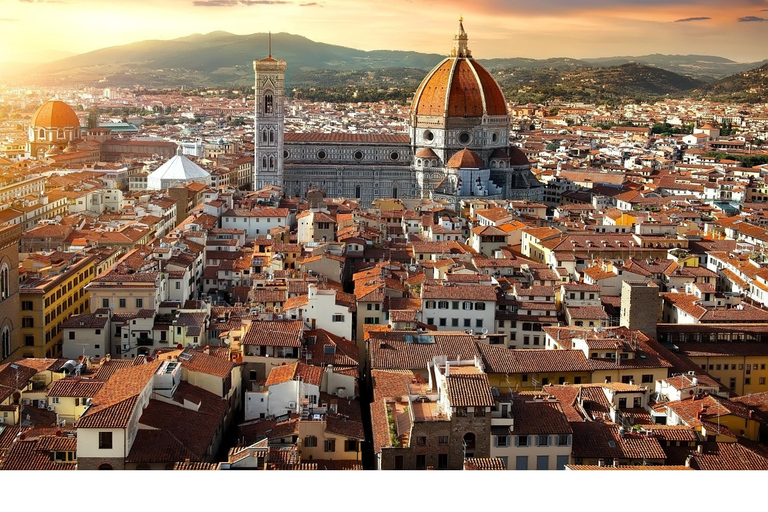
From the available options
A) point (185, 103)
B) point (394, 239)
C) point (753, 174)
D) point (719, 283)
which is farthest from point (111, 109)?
point (719, 283)

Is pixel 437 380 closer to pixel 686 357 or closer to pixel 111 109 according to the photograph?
pixel 686 357

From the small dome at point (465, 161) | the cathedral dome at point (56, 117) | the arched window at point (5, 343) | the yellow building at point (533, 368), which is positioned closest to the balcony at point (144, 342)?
the arched window at point (5, 343)

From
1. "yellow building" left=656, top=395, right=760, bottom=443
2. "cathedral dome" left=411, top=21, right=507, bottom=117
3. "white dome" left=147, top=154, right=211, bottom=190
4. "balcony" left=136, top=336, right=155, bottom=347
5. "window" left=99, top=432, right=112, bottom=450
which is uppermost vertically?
"cathedral dome" left=411, top=21, right=507, bottom=117

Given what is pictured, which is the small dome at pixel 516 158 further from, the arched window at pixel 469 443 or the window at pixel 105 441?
the window at pixel 105 441

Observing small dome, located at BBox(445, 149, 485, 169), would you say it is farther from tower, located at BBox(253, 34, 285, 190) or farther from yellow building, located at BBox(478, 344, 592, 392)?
yellow building, located at BBox(478, 344, 592, 392)

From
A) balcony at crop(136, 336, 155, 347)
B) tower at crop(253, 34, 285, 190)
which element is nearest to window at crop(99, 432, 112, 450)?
balcony at crop(136, 336, 155, 347)

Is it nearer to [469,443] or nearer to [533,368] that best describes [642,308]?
[533,368]
